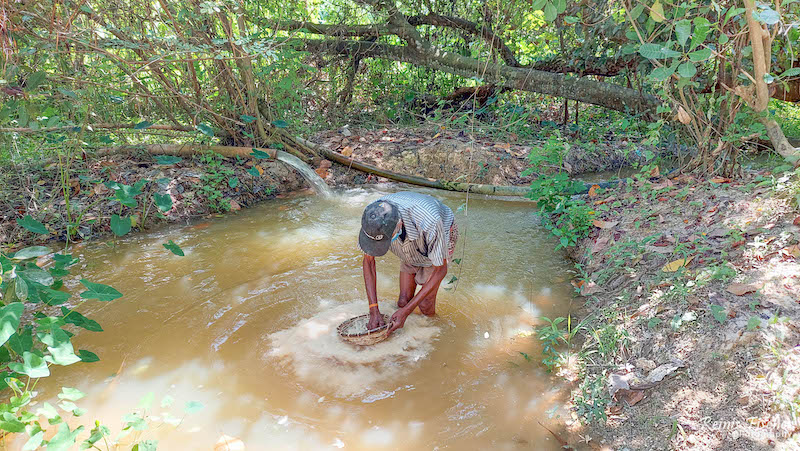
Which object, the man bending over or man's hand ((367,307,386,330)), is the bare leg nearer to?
the man bending over

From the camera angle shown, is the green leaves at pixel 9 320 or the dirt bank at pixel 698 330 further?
the dirt bank at pixel 698 330

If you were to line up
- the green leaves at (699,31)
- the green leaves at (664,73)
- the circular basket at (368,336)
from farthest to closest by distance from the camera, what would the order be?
1. the circular basket at (368,336)
2. the green leaves at (664,73)
3. the green leaves at (699,31)

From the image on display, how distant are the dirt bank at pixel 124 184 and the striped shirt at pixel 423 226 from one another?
2.40 meters

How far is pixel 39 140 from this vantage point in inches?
205

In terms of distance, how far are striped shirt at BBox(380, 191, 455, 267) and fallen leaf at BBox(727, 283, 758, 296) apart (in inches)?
58.0

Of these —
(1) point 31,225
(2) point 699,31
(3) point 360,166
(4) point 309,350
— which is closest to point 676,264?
(2) point 699,31

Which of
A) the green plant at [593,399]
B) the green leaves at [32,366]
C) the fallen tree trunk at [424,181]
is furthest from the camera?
the fallen tree trunk at [424,181]

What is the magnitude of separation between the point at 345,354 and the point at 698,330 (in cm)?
184

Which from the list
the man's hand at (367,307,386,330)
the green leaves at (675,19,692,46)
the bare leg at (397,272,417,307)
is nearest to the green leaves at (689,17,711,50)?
the green leaves at (675,19,692,46)

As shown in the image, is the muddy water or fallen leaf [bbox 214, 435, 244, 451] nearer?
fallen leaf [bbox 214, 435, 244, 451]

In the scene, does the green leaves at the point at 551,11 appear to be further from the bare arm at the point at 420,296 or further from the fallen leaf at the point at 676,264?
the fallen leaf at the point at 676,264

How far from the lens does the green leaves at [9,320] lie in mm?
1658

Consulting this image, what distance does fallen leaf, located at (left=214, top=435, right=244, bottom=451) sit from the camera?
2.20 metres

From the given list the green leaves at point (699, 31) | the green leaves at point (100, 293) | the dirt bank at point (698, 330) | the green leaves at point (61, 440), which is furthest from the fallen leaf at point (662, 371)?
the green leaves at point (100, 293)
